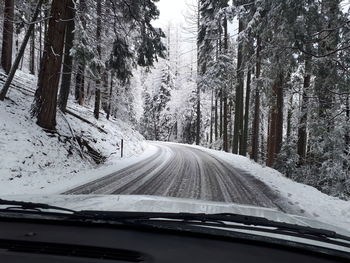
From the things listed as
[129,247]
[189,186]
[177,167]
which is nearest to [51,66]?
[177,167]

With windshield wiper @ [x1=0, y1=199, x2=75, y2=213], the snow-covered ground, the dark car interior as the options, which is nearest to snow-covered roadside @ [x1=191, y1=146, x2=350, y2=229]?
the snow-covered ground

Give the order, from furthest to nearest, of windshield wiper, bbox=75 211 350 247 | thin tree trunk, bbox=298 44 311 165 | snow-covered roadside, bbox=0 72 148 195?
thin tree trunk, bbox=298 44 311 165 → snow-covered roadside, bbox=0 72 148 195 → windshield wiper, bbox=75 211 350 247

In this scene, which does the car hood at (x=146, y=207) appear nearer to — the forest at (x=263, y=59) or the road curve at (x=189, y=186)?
the road curve at (x=189, y=186)

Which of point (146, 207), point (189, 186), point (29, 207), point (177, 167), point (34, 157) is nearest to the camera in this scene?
point (29, 207)

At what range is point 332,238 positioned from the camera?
2352 millimetres

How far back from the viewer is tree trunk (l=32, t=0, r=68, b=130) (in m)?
12.7

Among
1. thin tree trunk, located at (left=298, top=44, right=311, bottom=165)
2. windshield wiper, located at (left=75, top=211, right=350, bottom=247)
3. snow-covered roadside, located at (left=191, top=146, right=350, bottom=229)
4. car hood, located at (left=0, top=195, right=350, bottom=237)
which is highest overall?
thin tree trunk, located at (left=298, top=44, right=311, bottom=165)

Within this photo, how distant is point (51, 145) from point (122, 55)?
5.33m

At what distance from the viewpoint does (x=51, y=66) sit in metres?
12.8

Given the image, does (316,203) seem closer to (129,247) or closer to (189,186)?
(189,186)

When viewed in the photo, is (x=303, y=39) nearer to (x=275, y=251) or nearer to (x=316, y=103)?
(x=316, y=103)

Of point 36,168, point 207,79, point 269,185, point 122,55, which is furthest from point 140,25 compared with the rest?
point 207,79

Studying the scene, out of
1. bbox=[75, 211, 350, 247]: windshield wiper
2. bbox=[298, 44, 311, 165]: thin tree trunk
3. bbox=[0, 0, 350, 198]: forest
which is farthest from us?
bbox=[298, 44, 311, 165]: thin tree trunk

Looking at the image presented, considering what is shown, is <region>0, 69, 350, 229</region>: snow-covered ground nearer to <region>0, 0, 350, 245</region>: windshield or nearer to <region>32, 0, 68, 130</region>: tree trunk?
<region>0, 0, 350, 245</region>: windshield
